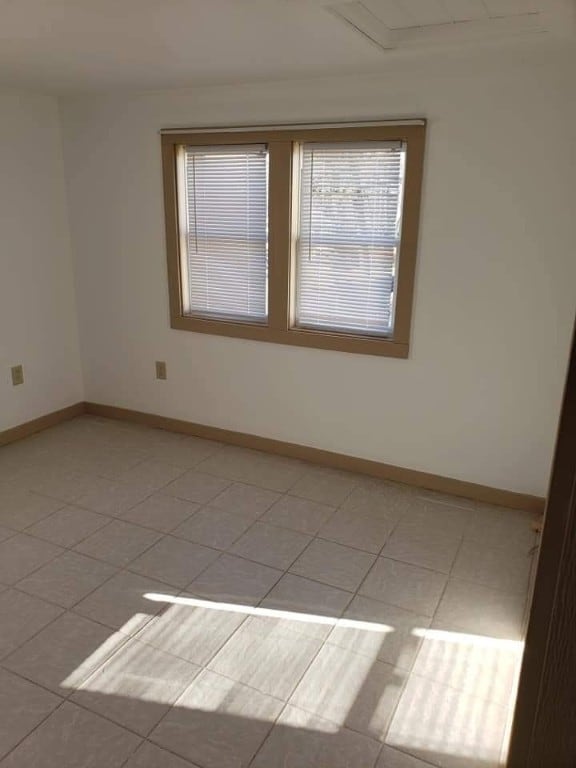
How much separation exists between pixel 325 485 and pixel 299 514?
36 centimetres

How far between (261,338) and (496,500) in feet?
5.23

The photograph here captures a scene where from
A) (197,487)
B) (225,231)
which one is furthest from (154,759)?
(225,231)

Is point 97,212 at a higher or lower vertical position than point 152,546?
higher

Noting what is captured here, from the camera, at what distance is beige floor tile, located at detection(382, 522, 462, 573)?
263 cm

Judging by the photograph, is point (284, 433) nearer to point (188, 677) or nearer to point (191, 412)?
point (191, 412)

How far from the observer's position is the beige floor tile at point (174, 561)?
8.21 ft

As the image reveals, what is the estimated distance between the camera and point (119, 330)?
4.05 m

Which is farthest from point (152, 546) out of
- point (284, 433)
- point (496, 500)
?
point (496, 500)

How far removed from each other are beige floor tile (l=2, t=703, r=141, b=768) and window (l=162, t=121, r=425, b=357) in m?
2.14

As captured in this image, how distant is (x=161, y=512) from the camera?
3.02 metres

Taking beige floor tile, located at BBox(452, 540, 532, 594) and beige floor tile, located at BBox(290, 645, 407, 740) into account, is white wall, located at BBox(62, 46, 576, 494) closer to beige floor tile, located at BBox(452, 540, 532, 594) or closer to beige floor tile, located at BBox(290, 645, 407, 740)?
beige floor tile, located at BBox(452, 540, 532, 594)

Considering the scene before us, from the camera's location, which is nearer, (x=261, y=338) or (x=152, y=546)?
(x=152, y=546)

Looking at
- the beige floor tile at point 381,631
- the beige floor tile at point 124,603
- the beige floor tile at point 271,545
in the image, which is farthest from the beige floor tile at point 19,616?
the beige floor tile at point 381,631

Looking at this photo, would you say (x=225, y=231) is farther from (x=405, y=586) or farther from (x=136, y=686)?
(x=136, y=686)
